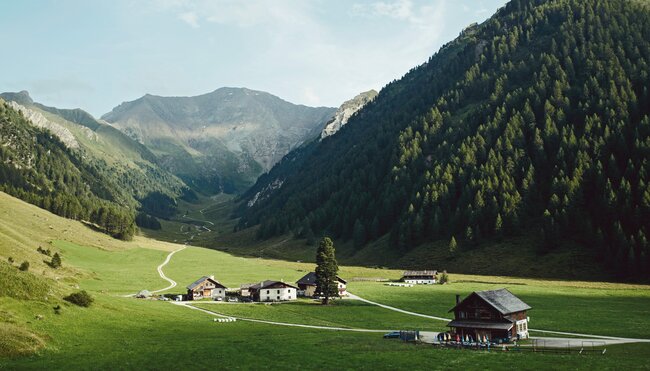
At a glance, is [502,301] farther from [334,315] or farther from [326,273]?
[326,273]

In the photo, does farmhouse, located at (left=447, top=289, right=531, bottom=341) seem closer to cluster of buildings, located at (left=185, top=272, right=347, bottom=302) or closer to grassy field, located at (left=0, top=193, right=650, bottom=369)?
grassy field, located at (left=0, top=193, right=650, bottom=369)

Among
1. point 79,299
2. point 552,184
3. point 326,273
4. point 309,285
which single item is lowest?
point 309,285

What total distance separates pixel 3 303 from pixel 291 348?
29.9 metres

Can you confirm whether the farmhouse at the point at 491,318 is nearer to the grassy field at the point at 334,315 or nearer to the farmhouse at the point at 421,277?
the grassy field at the point at 334,315

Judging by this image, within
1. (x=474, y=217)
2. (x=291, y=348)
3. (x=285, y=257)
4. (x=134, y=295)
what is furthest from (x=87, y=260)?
(x=474, y=217)

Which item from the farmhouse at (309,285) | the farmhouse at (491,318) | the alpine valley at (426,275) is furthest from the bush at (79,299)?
the farmhouse at (309,285)

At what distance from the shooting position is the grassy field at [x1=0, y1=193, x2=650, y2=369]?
138 ft

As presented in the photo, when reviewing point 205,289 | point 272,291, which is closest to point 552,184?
point 272,291

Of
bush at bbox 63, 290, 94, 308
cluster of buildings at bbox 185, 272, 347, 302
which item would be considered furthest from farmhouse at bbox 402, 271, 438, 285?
bush at bbox 63, 290, 94, 308

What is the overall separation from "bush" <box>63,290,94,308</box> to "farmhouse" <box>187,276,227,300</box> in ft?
141

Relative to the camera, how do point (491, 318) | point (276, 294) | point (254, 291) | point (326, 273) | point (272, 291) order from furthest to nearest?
1. point (254, 291)
2. point (276, 294)
3. point (272, 291)
4. point (326, 273)
5. point (491, 318)

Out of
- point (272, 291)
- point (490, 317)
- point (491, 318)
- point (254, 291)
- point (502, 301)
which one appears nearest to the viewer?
point (491, 318)

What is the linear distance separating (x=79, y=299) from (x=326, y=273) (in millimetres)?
48379

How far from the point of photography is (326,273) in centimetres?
9669
